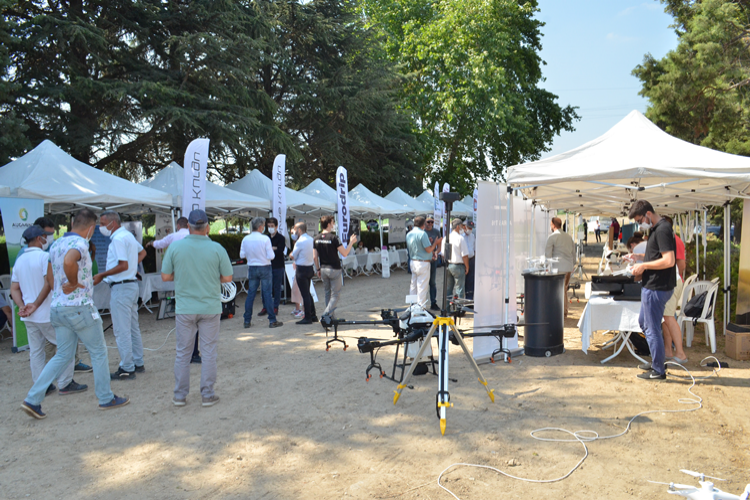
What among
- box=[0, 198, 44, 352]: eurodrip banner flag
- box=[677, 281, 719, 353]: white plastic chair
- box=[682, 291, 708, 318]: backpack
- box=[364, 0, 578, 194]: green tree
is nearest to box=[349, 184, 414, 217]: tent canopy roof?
box=[364, 0, 578, 194]: green tree

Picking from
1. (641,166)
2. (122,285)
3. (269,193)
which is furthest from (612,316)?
(269,193)

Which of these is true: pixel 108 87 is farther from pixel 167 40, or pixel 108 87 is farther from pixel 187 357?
pixel 187 357

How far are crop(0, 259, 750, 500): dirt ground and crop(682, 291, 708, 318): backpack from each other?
649 mm

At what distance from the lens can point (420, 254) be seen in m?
8.42

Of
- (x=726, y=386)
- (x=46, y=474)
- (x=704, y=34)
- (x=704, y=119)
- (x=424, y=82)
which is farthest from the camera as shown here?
(x=424, y=82)

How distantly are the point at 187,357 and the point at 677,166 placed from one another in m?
5.08

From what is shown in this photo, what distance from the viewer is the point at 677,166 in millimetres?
5473

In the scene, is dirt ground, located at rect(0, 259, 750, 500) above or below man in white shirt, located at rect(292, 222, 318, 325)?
below

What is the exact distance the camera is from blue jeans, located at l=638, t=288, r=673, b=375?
17.2 feet

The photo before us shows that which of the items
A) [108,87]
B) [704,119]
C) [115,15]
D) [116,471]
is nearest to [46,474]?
[116,471]

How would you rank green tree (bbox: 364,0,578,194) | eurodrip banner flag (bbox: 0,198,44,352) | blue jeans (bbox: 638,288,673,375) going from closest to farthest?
blue jeans (bbox: 638,288,673,375)
eurodrip banner flag (bbox: 0,198,44,352)
green tree (bbox: 364,0,578,194)

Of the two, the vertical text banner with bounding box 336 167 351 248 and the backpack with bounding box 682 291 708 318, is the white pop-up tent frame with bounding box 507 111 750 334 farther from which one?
the vertical text banner with bounding box 336 167 351 248

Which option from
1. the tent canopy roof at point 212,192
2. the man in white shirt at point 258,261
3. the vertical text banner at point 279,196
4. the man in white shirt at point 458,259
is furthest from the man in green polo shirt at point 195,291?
the tent canopy roof at point 212,192

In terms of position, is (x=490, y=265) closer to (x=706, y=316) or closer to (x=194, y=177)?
(x=706, y=316)
